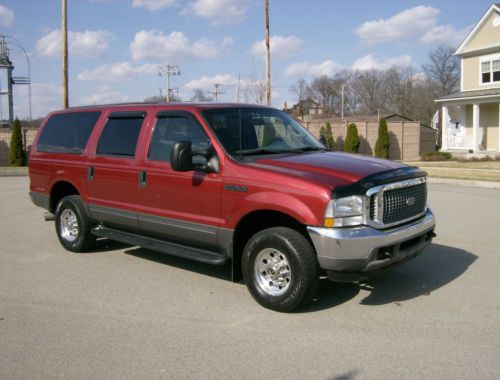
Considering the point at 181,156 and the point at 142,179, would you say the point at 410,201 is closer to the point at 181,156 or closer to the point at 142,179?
the point at 181,156

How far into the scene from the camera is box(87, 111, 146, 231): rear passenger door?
20.9 ft

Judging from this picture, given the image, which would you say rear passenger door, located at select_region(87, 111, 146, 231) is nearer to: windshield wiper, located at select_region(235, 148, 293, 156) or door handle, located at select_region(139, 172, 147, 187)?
door handle, located at select_region(139, 172, 147, 187)

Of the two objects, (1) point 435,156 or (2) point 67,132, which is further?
(1) point 435,156

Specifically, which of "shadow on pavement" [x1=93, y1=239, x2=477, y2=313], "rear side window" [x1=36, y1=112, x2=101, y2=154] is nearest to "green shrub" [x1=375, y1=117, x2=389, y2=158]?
"shadow on pavement" [x1=93, y1=239, x2=477, y2=313]

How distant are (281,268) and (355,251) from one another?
0.81 m

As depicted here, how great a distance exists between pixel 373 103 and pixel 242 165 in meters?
88.7

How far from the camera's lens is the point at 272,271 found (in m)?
5.09

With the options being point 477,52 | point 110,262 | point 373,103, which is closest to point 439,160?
point 477,52

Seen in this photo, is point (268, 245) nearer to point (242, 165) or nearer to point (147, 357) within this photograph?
point (242, 165)

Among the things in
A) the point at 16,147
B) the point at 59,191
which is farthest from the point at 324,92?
the point at 59,191

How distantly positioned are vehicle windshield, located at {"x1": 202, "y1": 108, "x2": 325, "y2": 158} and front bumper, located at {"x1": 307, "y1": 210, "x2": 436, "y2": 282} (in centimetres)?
144

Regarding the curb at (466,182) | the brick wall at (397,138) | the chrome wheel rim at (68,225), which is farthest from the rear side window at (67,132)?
the brick wall at (397,138)

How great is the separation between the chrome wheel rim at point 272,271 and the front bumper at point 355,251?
44cm

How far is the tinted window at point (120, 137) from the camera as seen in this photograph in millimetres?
6430
